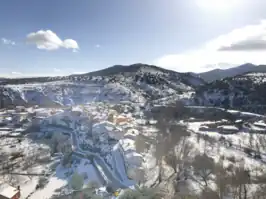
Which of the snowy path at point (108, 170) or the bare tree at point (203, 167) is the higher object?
the bare tree at point (203, 167)

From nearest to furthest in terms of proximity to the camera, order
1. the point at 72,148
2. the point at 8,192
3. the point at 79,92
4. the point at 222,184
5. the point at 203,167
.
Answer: the point at 222,184, the point at 8,192, the point at 203,167, the point at 72,148, the point at 79,92

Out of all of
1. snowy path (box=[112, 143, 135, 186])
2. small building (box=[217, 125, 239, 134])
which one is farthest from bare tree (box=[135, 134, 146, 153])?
small building (box=[217, 125, 239, 134])

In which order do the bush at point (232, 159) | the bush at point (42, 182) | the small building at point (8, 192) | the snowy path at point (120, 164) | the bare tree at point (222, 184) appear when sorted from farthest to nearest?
the bush at point (232, 159), the bush at point (42, 182), the snowy path at point (120, 164), the small building at point (8, 192), the bare tree at point (222, 184)

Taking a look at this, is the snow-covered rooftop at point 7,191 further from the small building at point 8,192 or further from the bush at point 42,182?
the bush at point 42,182

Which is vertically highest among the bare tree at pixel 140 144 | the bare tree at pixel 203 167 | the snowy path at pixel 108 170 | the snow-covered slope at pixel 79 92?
the snow-covered slope at pixel 79 92

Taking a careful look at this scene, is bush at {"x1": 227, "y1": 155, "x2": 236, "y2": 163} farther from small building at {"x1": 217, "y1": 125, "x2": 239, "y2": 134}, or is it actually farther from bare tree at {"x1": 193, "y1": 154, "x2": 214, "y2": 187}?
small building at {"x1": 217, "y1": 125, "x2": 239, "y2": 134}

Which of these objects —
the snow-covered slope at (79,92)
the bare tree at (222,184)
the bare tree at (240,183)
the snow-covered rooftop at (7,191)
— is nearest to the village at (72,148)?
the snow-covered rooftop at (7,191)

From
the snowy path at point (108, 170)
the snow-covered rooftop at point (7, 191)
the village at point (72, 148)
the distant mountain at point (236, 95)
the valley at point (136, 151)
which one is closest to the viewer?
the snow-covered rooftop at point (7, 191)

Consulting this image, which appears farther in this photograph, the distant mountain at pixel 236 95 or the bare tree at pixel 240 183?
the distant mountain at pixel 236 95

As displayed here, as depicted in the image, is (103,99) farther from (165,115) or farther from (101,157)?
(101,157)

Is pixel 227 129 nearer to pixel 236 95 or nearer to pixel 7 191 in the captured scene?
pixel 236 95

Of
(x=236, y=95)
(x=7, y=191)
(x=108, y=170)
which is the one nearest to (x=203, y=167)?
(x=108, y=170)
